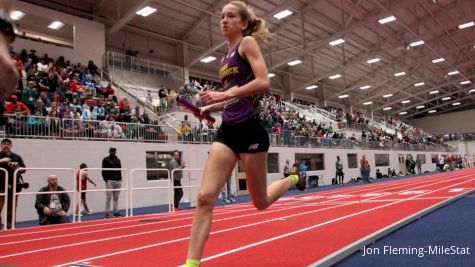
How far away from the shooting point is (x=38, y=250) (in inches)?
189

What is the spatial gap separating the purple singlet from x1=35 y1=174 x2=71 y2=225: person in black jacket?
720 centimetres

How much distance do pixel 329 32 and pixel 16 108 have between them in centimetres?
2279

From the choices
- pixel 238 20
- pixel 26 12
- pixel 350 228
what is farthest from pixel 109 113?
pixel 238 20

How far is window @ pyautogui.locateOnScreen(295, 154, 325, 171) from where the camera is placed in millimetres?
24548

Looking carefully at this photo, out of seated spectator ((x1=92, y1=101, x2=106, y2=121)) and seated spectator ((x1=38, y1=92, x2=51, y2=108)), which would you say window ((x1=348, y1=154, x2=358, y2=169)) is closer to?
seated spectator ((x1=92, y1=101, x2=106, y2=121))

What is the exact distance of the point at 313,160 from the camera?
2584 cm

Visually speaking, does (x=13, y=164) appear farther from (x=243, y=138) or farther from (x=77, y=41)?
(x=77, y=41)

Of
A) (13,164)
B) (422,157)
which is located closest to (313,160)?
(13,164)

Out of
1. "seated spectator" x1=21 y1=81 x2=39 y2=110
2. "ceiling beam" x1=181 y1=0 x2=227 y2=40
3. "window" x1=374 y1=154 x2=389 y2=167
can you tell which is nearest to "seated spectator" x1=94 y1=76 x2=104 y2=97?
"seated spectator" x1=21 y1=81 x2=39 y2=110

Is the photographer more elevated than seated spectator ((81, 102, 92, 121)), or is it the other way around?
seated spectator ((81, 102, 92, 121))

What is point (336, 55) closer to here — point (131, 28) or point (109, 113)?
point (131, 28)

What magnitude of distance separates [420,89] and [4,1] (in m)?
53.1

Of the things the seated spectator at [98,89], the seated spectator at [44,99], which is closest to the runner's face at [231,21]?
the seated spectator at [44,99]

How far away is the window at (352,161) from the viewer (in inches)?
1159
